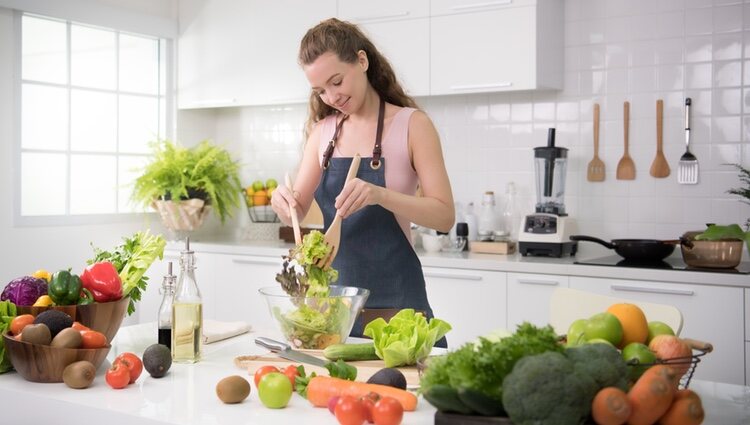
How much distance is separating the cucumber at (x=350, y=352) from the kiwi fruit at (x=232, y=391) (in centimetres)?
31

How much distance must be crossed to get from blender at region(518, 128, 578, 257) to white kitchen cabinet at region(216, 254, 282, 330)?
1.31 m

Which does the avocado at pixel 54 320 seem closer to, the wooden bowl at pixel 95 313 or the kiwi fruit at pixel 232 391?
the wooden bowl at pixel 95 313

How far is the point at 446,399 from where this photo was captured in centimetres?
129

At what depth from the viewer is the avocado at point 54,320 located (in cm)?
190

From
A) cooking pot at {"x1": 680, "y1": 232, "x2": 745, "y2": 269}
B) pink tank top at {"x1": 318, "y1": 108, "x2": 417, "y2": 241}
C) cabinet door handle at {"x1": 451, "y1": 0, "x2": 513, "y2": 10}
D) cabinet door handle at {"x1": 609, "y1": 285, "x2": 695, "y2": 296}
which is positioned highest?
cabinet door handle at {"x1": 451, "y1": 0, "x2": 513, "y2": 10}

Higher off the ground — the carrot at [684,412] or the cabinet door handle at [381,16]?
the cabinet door handle at [381,16]

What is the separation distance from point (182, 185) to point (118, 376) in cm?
307

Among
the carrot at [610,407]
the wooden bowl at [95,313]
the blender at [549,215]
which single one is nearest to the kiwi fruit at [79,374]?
the wooden bowl at [95,313]

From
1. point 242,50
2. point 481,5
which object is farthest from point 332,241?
point 242,50

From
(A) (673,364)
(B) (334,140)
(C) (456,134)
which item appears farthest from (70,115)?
(A) (673,364)

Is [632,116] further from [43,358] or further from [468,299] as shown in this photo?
[43,358]

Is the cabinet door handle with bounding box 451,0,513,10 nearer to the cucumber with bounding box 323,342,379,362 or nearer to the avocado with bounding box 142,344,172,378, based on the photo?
the cucumber with bounding box 323,342,379,362

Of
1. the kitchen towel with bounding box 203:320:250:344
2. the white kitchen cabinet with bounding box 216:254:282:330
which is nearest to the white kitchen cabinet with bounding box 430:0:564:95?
the white kitchen cabinet with bounding box 216:254:282:330

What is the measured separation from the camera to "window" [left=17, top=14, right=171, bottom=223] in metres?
4.43
